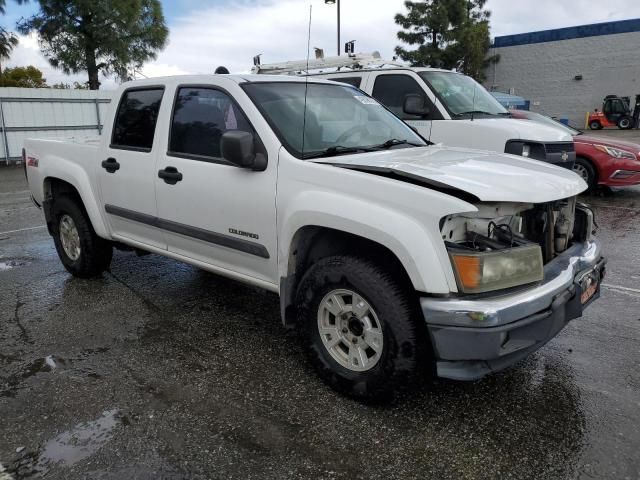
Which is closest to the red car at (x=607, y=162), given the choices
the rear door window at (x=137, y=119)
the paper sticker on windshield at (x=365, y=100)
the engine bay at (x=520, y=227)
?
the paper sticker on windshield at (x=365, y=100)

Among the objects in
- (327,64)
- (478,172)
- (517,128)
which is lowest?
(478,172)

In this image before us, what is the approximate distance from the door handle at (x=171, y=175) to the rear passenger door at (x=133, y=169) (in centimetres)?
17

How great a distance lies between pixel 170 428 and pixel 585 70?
4176 cm

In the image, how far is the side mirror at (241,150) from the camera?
3.18 metres

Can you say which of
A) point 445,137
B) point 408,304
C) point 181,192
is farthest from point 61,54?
point 408,304

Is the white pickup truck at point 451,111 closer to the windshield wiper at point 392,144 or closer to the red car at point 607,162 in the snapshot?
the red car at point 607,162

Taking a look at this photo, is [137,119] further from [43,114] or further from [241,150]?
[43,114]

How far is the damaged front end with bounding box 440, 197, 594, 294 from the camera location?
8.41ft

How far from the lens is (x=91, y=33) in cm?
2600

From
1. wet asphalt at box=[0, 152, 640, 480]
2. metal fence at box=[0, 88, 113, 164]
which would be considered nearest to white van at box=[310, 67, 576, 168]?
wet asphalt at box=[0, 152, 640, 480]

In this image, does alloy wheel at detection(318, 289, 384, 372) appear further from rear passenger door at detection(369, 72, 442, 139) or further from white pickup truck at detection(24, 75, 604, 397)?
rear passenger door at detection(369, 72, 442, 139)

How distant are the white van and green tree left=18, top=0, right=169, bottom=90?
22.0m

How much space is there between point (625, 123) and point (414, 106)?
2966 cm

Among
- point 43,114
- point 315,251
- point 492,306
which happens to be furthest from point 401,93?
point 43,114
